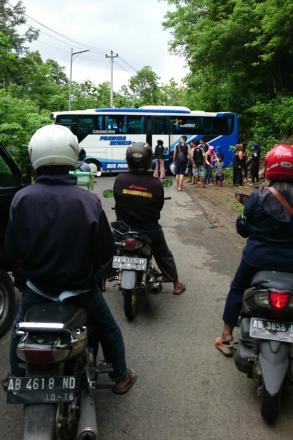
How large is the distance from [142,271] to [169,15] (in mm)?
23763

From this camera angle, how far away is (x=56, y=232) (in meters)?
2.46

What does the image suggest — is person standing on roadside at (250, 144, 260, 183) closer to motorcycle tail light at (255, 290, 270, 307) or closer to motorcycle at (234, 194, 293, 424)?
motorcycle at (234, 194, 293, 424)

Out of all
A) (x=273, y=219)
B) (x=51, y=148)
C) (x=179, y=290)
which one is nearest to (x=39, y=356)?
(x=51, y=148)

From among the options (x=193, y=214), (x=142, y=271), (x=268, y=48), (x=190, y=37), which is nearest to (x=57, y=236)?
(x=142, y=271)

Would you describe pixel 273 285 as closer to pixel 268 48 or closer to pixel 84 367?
pixel 84 367

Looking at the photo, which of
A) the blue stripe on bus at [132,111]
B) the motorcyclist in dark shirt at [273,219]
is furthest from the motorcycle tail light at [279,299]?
the blue stripe on bus at [132,111]

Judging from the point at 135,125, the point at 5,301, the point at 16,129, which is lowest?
the point at 5,301

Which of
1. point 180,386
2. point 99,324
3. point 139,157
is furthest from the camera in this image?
point 139,157

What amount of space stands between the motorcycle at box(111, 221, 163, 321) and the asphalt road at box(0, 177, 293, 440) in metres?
0.30

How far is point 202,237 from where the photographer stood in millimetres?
8820

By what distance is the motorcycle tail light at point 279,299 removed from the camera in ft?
9.61

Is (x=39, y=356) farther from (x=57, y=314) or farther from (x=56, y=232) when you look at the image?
(x=56, y=232)

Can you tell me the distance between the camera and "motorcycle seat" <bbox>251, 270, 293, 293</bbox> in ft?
9.87

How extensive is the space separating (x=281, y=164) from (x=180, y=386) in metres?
1.83
